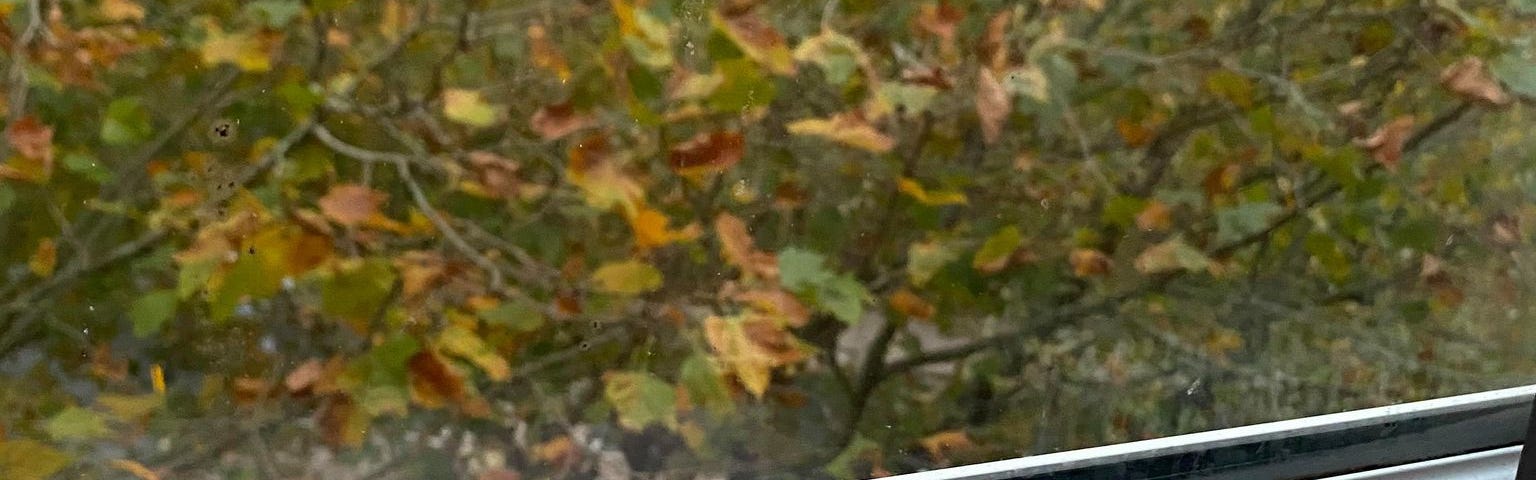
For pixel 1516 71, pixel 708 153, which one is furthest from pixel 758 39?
pixel 1516 71

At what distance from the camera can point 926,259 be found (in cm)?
65

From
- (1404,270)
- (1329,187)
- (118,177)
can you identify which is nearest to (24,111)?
(118,177)

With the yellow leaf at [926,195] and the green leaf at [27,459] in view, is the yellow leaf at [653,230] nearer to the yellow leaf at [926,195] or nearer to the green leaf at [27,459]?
the yellow leaf at [926,195]

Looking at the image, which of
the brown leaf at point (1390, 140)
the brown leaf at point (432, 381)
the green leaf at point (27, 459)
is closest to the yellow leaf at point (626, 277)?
the brown leaf at point (432, 381)

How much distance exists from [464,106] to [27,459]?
358 millimetres

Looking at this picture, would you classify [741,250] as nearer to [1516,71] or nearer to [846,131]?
[846,131]

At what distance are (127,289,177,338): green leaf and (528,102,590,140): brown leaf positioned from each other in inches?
9.6

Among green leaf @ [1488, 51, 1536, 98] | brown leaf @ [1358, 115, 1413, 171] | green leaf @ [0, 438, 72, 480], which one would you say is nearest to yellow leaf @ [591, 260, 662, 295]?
green leaf @ [0, 438, 72, 480]

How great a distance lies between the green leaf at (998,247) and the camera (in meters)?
0.66

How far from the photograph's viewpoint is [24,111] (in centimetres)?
51

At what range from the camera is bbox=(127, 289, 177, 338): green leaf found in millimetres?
547

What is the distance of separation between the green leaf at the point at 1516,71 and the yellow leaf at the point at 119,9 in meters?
0.97

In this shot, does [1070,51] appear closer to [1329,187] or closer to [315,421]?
[1329,187]

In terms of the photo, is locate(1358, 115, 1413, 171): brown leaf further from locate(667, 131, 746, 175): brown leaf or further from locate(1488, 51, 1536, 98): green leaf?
locate(667, 131, 746, 175): brown leaf
